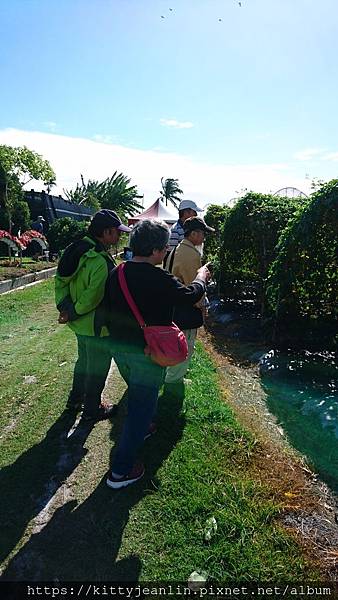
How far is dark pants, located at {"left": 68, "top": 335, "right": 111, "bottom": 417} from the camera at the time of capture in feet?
11.3

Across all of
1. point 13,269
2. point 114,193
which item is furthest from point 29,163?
point 13,269

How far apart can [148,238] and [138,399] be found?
3.48 ft

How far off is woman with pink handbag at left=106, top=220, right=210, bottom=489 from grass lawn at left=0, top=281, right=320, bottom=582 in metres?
0.46

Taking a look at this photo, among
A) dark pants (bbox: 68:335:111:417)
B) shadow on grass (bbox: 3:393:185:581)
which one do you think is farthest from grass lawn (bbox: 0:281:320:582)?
dark pants (bbox: 68:335:111:417)

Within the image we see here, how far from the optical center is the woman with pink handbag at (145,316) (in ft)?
8.17

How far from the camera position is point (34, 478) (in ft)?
9.50

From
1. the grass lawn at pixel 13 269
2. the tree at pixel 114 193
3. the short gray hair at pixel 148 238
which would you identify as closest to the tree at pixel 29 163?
the tree at pixel 114 193

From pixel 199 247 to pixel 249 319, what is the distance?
5076 millimetres

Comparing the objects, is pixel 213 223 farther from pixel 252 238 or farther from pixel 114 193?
pixel 114 193

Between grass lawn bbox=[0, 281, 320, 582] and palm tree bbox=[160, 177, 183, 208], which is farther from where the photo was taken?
palm tree bbox=[160, 177, 183, 208]

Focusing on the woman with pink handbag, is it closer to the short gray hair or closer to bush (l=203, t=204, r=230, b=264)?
the short gray hair

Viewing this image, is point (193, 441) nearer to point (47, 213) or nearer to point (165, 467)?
point (165, 467)

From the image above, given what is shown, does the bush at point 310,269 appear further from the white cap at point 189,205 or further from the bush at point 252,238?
the white cap at point 189,205

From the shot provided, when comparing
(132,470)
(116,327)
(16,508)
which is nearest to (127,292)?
(116,327)
